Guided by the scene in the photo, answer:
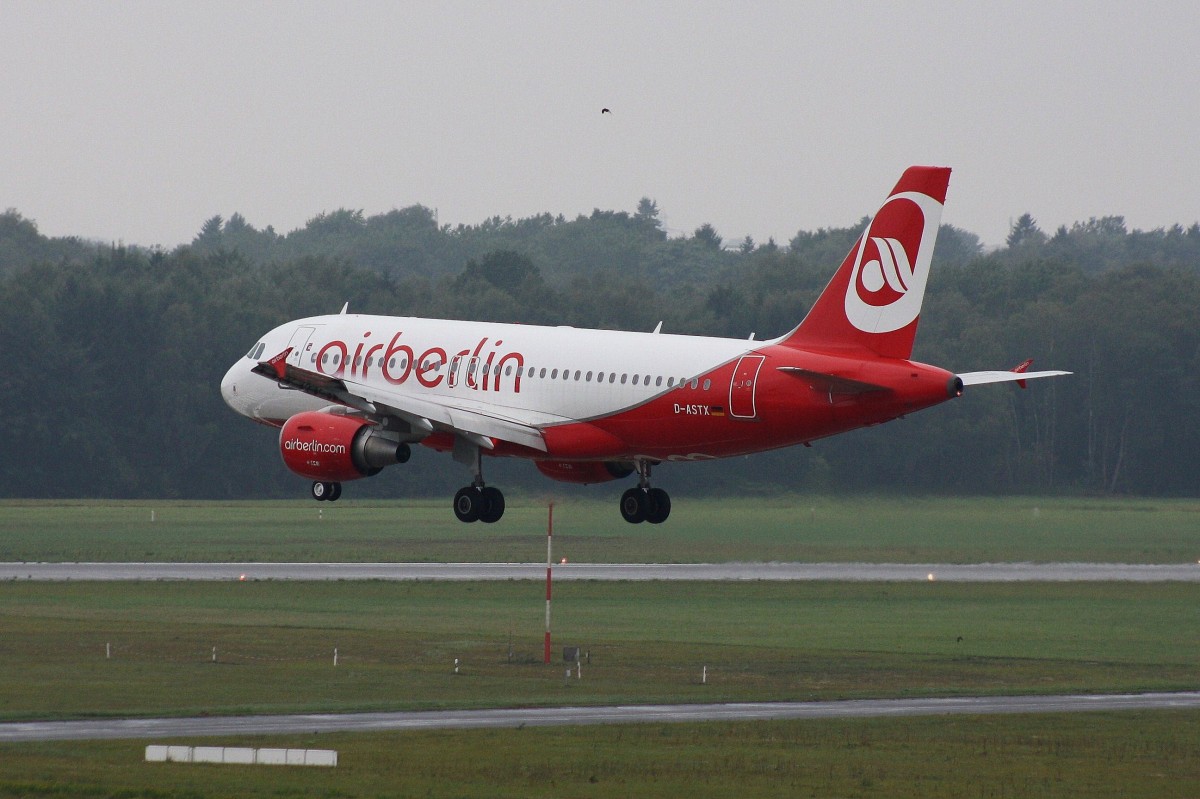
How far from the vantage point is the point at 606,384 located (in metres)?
59.2

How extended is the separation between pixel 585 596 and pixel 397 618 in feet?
29.0

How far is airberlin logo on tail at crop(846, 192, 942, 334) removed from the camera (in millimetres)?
55469

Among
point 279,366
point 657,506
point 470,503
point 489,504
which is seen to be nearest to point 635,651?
point 657,506

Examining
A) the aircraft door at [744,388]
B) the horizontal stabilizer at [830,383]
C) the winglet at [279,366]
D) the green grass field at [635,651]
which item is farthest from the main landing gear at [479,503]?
the horizontal stabilizer at [830,383]

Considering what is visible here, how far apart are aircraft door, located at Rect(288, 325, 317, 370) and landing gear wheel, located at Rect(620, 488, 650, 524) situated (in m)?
10.6

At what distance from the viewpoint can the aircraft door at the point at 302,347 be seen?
6464 centimetres

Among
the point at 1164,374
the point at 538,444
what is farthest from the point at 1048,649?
the point at 1164,374

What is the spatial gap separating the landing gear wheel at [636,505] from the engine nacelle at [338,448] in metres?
7.12

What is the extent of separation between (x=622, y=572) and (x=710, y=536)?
18.1ft

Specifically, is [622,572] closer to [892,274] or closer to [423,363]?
[423,363]

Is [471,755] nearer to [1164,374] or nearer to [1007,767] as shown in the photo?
[1007,767]

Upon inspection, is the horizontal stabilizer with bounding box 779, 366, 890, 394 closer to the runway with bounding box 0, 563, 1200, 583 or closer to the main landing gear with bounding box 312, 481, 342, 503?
the main landing gear with bounding box 312, 481, 342, 503

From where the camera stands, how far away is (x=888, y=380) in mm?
54281

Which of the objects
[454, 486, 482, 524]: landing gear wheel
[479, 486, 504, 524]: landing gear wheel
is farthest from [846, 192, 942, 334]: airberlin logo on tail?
[454, 486, 482, 524]: landing gear wheel
